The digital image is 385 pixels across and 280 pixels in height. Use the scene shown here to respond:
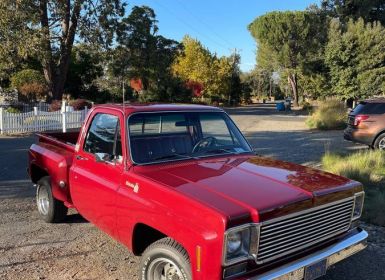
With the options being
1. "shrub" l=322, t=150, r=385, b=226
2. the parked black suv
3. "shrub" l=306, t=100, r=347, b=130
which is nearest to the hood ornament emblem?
"shrub" l=322, t=150, r=385, b=226

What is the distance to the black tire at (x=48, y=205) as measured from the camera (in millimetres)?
6070

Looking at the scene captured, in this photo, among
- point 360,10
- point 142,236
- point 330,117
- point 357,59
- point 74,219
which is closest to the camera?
point 142,236

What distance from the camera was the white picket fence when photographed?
18219 mm

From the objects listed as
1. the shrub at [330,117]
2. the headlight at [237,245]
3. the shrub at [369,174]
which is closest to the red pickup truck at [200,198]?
the headlight at [237,245]

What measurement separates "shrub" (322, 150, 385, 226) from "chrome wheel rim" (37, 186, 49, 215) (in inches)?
188

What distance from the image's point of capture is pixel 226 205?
3322mm

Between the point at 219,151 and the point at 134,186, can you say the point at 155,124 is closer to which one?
the point at 219,151

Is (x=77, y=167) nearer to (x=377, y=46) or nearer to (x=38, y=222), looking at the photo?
(x=38, y=222)

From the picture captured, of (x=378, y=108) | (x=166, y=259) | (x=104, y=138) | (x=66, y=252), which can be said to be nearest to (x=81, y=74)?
(x=378, y=108)

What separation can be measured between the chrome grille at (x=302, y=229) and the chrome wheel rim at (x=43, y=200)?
155 inches

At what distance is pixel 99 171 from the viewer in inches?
185

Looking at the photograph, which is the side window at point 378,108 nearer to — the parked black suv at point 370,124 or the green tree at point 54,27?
the parked black suv at point 370,124

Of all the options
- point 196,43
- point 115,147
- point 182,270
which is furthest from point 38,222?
point 196,43

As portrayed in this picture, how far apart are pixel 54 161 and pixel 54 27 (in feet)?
86.9
